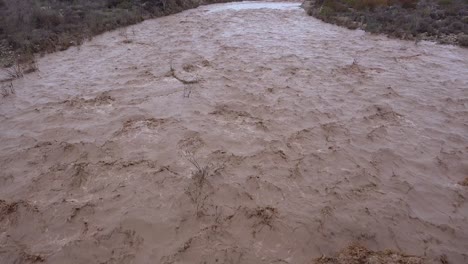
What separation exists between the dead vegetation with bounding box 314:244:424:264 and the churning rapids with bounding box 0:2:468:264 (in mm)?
86

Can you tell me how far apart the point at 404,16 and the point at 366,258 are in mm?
11203

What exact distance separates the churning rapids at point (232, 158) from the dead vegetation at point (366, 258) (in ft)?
0.28

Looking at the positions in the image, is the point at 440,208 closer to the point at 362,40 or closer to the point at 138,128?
the point at 138,128

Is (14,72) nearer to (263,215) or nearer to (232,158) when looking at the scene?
(232,158)

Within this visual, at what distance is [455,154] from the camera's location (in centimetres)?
512

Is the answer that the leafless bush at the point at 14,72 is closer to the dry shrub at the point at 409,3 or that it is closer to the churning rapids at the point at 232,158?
the churning rapids at the point at 232,158

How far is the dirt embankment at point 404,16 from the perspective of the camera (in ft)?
34.9

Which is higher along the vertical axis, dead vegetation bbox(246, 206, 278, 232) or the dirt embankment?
the dirt embankment

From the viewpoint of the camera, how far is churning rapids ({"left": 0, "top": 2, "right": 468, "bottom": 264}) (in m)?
3.68

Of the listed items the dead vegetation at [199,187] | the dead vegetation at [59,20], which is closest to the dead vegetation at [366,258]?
the dead vegetation at [199,187]

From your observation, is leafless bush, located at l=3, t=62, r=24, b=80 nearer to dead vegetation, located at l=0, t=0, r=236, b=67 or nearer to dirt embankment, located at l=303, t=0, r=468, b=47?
dead vegetation, located at l=0, t=0, r=236, b=67

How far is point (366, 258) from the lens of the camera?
11.3ft

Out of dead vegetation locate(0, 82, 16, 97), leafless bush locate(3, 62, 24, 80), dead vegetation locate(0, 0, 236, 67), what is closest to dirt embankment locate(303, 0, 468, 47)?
dead vegetation locate(0, 0, 236, 67)

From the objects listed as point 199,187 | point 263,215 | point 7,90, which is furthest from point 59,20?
point 263,215
